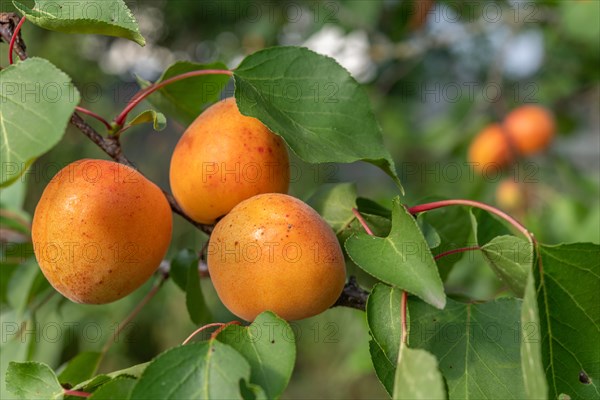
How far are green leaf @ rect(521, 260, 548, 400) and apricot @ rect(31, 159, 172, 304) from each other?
273 mm

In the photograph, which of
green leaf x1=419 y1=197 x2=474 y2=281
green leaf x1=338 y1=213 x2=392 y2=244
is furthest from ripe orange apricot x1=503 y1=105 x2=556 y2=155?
green leaf x1=338 y1=213 x2=392 y2=244

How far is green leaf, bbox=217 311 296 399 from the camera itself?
15.9 inches

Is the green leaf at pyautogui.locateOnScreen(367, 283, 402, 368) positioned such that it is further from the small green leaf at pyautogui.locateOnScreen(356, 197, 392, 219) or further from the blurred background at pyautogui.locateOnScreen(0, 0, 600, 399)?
the blurred background at pyautogui.locateOnScreen(0, 0, 600, 399)

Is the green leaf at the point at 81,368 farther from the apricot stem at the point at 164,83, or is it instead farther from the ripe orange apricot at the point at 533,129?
the ripe orange apricot at the point at 533,129

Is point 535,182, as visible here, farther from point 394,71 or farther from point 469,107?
point 394,71

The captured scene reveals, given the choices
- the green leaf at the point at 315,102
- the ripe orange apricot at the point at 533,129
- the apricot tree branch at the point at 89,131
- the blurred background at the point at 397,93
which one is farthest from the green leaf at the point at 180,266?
the ripe orange apricot at the point at 533,129

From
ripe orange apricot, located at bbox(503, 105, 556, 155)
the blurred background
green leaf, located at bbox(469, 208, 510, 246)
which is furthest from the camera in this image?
ripe orange apricot, located at bbox(503, 105, 556, 155)

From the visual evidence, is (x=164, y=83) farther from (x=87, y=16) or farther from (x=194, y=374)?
(x=194, y=374)

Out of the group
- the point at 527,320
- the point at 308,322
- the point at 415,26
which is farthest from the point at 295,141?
the point at 308,322

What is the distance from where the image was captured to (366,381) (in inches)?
97.9

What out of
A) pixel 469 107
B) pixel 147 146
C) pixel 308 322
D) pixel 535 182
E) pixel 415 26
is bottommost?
pixel 308 322

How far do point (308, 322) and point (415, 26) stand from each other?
1113 mm

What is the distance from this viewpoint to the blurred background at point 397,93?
1361 millimetres

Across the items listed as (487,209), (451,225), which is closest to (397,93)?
(451,225)
